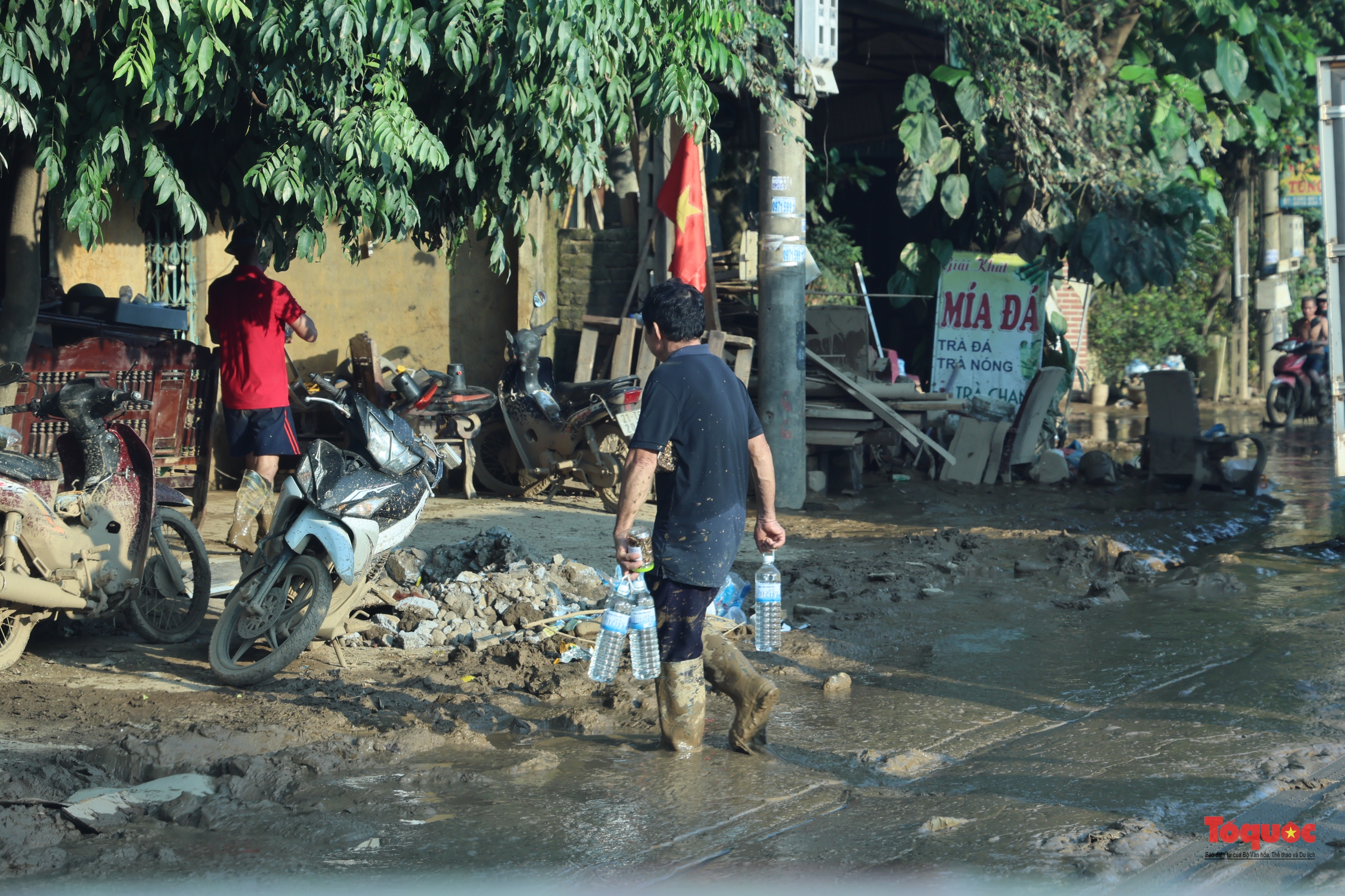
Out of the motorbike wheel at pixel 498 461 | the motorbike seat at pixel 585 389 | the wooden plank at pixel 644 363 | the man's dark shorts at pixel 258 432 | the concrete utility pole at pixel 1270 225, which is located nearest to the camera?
the man's dark shorts at pixel 258 432

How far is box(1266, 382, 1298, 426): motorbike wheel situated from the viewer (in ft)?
57.3

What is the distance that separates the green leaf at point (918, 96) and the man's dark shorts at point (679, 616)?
9.62 meters

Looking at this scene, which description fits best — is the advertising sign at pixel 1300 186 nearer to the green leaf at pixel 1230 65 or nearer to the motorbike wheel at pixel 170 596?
the green leaf at pixel 1230 65

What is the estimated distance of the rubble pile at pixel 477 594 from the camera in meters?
5.86

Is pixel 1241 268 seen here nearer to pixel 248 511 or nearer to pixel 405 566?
pixel 405 566

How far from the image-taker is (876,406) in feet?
35.2

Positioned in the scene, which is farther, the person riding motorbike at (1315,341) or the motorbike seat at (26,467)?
the person riding motorbike at (1315,341)

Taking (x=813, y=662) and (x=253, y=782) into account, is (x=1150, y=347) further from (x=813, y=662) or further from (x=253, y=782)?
(x=253, y=782)

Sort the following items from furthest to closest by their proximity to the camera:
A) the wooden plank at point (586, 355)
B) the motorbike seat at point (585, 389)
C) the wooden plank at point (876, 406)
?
the wooden plank at point (876, 406) < the wooden plank at point (586, 355) < the motorbike seat at point (585, 389)

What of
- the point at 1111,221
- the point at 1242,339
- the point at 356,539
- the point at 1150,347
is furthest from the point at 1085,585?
the point at 1242,339

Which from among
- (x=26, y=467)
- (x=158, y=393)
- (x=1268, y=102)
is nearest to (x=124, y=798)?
(x=26, y=467)

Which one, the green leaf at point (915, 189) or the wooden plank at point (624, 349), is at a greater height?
the green leaf at point (915, 189)

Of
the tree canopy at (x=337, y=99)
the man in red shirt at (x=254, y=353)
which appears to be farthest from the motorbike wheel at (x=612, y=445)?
the tree canopy at (x=337, y=99)

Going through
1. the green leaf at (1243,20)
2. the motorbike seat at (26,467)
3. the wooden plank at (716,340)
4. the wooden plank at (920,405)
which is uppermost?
the green leaf at (1243,20)
